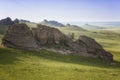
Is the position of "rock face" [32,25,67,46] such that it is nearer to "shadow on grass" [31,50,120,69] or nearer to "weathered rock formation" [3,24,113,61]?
"weathered rock formation" [3,24,113,61]

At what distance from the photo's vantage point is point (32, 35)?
8369cm

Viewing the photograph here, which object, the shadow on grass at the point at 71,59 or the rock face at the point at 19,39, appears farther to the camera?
the rock face at the point at 19,39

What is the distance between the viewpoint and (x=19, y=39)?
7844 centimetres

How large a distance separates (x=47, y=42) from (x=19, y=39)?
13.1m

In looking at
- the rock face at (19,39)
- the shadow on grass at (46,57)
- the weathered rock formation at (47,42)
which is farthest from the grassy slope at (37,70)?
the weathered rock formation at (47,42)

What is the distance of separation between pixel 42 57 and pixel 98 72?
1965 cm

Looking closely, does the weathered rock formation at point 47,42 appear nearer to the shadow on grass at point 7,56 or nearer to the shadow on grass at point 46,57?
the shadow on grass at point 46,57

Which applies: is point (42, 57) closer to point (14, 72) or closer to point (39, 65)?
point (39, 65)

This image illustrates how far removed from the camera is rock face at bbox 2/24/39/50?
7756cm

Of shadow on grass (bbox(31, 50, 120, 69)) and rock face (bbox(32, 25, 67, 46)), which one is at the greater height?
rock face (bbox(32, 25, 67, 46))

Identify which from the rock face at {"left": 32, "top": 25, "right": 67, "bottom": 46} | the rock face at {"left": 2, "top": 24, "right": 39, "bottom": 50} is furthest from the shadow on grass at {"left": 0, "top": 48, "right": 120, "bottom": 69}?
the rock face at {"left": 32, "top": 25, "right": 67, "bottom": 46}

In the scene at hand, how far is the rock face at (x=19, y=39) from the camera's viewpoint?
7756cm

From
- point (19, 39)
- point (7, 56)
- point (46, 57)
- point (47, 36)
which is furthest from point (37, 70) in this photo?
point (47, 36)

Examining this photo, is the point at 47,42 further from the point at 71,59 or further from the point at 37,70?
the point at 37,70
